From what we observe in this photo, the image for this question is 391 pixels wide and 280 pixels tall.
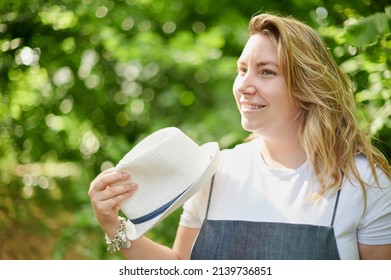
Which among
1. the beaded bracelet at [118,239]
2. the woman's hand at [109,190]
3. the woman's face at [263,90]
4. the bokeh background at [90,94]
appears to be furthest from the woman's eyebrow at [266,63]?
the bokeh background at [90,94]

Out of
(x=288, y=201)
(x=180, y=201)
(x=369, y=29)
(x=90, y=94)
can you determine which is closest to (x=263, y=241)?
(x=288, y=201)

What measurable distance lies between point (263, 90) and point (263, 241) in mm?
433

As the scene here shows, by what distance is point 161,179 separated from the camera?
1749mm

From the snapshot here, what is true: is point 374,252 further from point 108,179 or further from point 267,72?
point 108,179

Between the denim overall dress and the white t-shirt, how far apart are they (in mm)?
21

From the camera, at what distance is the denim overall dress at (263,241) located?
1692 millimetres

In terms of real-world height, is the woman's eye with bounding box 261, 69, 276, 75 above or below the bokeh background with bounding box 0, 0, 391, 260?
above

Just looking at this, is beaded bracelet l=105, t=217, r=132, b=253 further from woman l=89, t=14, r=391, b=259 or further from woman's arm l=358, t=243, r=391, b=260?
woman's arm l=358, t=243, r=391, b=260

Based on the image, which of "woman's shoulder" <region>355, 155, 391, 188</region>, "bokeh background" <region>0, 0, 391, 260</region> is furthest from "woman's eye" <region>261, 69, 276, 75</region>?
"bokeh background" <region>0, 0, 391, 260</region>

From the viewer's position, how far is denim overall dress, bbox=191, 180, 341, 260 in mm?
1692

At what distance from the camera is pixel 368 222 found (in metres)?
1.70

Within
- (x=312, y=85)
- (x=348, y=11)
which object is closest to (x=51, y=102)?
(x=348, y=11)

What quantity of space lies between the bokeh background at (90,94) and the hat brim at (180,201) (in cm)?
109

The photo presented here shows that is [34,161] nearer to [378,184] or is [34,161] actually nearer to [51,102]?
[51,102]
